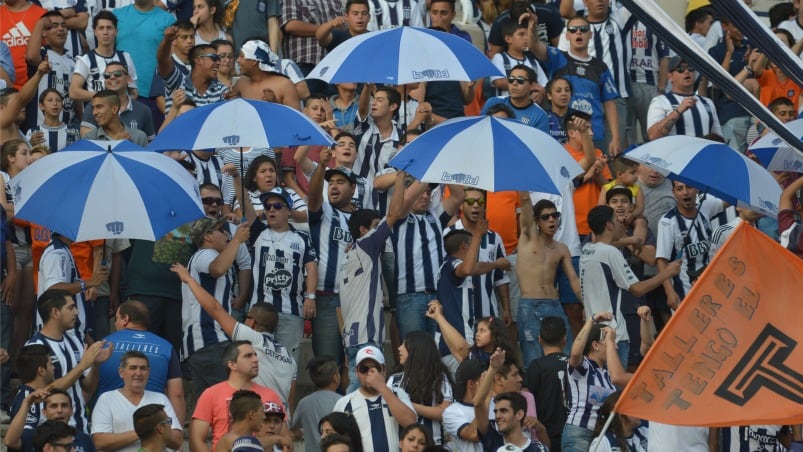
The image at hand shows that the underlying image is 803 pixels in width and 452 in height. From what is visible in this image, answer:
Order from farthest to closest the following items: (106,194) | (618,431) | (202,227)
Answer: (202,227), (106,194), (618,431)

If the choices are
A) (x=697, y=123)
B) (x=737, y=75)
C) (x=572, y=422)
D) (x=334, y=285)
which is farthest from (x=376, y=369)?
(x=737, y=75)

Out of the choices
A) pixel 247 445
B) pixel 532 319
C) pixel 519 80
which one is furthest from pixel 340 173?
pixel 247 445

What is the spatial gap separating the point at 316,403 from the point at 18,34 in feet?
21.0

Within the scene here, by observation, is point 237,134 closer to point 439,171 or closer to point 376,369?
point 439,171

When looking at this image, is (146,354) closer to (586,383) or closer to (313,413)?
(313,413)

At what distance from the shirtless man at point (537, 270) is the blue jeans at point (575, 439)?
1749mm

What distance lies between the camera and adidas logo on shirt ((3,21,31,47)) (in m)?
17.9

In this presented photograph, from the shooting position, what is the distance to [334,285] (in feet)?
49.2

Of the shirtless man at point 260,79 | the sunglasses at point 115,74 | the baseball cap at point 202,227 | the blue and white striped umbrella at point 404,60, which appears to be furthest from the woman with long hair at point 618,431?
the sunglasses at point 115,74

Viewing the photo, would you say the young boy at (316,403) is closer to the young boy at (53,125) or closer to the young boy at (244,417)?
the young boy at (244,417)

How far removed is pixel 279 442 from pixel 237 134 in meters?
2.78

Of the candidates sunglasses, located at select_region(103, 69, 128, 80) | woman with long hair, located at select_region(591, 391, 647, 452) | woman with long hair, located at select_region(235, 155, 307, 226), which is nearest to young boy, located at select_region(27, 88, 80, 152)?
sunglasses, located at select_region(103, 69, 128, 80)

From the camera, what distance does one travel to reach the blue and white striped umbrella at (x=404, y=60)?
14.8 meters

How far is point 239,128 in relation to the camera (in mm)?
14070
